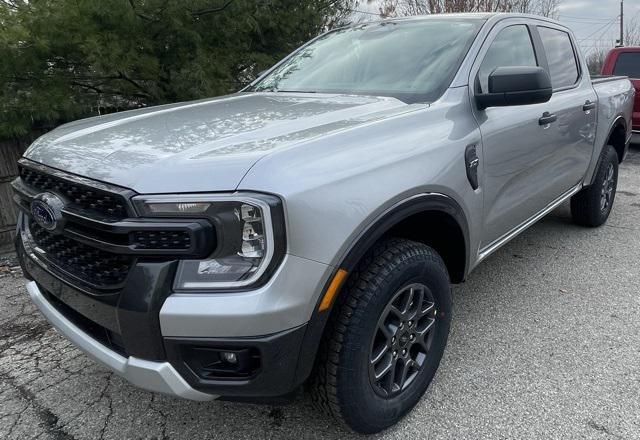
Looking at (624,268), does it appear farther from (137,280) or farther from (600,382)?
(137,280)

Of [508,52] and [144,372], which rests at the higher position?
[508,52]

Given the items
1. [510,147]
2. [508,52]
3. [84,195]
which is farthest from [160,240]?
[508,52]

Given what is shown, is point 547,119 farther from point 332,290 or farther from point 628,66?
point 628,66

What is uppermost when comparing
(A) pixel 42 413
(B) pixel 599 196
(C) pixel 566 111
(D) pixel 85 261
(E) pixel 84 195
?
(E) pixel 84 195

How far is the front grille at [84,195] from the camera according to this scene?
5.32ft

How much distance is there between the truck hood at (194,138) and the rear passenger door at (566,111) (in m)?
1.54

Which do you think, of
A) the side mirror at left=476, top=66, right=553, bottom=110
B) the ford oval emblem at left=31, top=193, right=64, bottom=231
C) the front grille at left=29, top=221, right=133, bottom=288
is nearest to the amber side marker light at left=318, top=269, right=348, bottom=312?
the front grille at left=29, top=221, right=133, bottom=288

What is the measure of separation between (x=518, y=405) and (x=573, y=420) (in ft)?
0.75

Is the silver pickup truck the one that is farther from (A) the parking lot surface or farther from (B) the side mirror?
(A) the parking lot surface

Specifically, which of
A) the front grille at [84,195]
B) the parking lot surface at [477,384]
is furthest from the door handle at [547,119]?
the front grille at [84,195]

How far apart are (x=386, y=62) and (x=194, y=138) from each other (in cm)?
144

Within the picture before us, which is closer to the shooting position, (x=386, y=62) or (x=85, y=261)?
(x=85, y=261)

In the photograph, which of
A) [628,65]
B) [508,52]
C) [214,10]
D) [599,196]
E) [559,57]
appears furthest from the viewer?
[628,65]

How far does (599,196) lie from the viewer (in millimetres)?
4469
